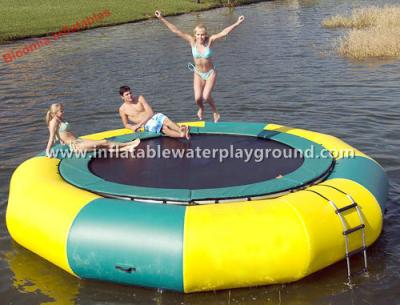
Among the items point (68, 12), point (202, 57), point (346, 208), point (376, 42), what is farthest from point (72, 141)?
point (68, 12)

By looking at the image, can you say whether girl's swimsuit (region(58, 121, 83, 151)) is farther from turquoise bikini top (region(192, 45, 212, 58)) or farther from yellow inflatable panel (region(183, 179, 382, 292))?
yellow inflatable panel (region(183, 179, 382, 292))

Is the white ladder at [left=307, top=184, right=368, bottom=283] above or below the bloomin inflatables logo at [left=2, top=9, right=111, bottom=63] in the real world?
below

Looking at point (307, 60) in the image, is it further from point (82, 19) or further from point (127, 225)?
point (82, 19)

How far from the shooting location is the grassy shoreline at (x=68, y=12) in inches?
887

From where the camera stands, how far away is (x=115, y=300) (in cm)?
437

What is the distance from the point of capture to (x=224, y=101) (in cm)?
1111

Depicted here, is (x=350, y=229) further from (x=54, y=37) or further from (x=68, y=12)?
(x=68, y=12)

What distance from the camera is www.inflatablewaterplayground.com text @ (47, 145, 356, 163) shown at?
5852 mm

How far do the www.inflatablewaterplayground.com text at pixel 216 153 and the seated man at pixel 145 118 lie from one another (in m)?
0.44

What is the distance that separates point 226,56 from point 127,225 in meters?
12.8

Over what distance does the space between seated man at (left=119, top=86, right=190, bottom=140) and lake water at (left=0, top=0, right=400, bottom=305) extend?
1890mm

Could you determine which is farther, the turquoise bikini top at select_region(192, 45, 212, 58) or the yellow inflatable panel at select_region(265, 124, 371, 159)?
the turquoise bikini top at select_region(192, 45, 212, 58)

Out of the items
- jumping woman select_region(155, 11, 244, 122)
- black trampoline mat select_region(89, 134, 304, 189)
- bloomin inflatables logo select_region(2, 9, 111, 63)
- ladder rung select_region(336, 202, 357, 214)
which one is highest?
A: bloomin inflatables logo select_region(2, 9, 111, 63)

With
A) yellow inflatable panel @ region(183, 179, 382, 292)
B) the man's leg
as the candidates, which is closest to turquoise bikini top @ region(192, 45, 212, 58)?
the man's leg
